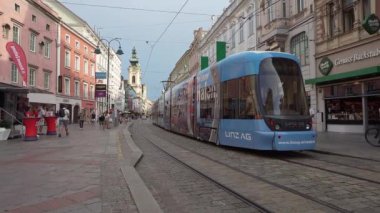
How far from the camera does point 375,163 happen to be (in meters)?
11.6

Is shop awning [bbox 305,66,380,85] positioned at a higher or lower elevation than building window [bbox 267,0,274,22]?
lower

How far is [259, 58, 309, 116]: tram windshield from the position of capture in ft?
43.5

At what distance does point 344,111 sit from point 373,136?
911 centimetres

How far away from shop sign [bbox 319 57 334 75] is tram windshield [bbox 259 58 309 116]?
13.4m

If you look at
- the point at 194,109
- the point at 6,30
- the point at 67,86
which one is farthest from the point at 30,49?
the point at 194,109

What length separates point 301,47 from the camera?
30578 millimetres

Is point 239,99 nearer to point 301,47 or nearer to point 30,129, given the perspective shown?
point 30,129

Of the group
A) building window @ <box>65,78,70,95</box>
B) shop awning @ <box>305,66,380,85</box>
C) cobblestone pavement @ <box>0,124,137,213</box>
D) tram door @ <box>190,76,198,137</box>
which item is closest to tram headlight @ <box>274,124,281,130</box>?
cobblestone pavement @ <box>0,124,137,213</box>

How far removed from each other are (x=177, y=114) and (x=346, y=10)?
12.0m

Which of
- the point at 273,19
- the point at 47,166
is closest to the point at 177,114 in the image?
the point at 273,19

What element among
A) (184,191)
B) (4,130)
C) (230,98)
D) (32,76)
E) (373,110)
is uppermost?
(32,76)

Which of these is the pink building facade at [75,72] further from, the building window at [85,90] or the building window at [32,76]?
the building window at [32,76]

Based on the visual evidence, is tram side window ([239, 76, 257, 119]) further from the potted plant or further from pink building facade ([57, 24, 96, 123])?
pink building facade ([57, 24, 96, 123])

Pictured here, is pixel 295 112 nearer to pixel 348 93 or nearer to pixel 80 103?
pixel 348 93
